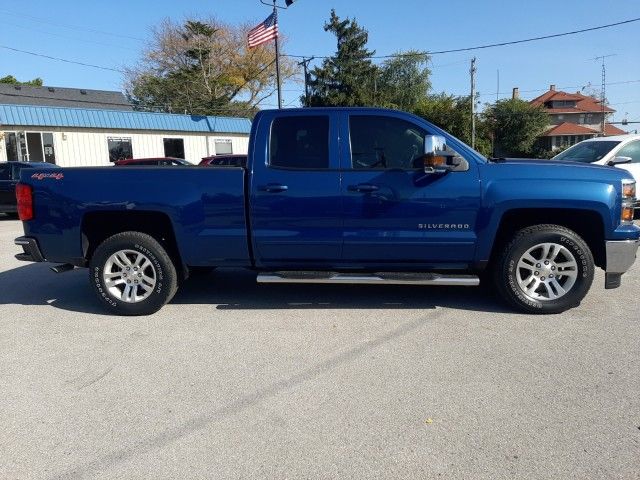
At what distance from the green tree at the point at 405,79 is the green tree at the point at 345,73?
6.42m

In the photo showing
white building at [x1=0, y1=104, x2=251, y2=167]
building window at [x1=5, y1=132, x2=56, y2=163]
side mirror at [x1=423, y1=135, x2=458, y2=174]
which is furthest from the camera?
white building at [x1=0, y1=104, x2=251, y2=167]

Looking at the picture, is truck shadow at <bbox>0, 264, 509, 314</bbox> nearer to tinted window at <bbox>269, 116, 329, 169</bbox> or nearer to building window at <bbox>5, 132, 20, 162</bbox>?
tinted window at <bbox>269, 116, 329, 169</bbox>

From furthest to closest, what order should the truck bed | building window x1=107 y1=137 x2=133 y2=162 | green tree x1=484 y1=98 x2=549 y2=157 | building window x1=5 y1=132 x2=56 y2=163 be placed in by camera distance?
green tree x1=484 y1=98 x2=549 y2=157 < building window x1=107 y1=137 x2=133 y2=162 < building window x1=5 y1=132 x2=56 y2=163 < the truck bed

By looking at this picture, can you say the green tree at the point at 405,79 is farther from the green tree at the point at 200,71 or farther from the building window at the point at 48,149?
the building window at the point at 48,149

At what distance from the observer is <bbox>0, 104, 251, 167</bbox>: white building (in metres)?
22.7

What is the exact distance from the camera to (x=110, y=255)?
5.11 metres

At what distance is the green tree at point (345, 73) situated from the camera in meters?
52.4

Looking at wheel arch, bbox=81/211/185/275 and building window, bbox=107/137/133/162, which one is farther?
building window, bbox=107/137/133/162

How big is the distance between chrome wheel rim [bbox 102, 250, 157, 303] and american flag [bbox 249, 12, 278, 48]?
20.4 meters

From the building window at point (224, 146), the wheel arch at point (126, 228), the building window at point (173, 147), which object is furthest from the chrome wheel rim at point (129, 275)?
the building window at point (224, 146)

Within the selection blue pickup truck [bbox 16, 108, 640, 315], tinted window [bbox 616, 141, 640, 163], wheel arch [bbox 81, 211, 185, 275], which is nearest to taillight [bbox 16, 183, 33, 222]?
blue pickup truck [bbox 16, 108, 640, 315]

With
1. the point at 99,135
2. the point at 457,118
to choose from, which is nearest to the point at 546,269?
the point at 99,135

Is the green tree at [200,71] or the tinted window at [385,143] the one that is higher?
the green tree at [200,71]

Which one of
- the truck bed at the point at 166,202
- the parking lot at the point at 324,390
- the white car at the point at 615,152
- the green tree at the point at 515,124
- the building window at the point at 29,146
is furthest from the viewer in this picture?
the green tree at the point at 515,124
